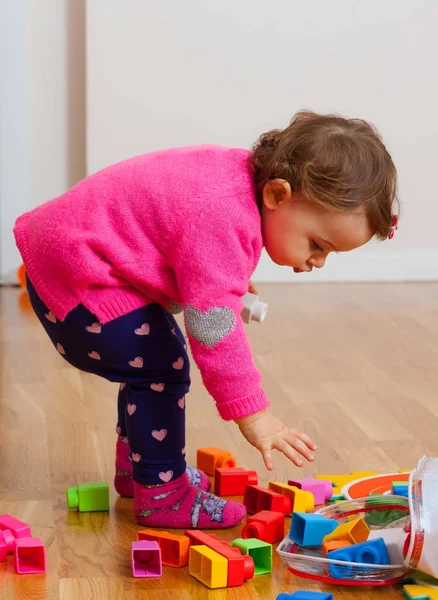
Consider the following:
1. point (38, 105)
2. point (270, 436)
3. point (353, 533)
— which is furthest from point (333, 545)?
point (38, 105)

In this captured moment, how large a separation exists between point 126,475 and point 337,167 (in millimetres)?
517

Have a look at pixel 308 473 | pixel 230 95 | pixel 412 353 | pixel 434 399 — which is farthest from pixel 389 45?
pixel 308 473

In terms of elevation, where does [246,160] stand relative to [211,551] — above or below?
above

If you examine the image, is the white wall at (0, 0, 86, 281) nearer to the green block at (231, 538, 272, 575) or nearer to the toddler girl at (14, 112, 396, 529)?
the toddler girl at (14, 112, 396, 529)

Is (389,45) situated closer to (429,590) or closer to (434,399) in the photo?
(434,399)

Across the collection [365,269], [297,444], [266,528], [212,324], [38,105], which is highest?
[38,105]

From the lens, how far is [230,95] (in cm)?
279

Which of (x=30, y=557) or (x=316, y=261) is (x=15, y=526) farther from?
(x=316, y=261)

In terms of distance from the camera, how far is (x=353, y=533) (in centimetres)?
106

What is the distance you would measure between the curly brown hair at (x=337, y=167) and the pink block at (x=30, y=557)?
0.47 m

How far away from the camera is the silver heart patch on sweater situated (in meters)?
1.04

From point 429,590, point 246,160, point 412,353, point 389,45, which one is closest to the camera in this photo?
point 429,590

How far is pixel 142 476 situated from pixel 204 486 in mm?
139

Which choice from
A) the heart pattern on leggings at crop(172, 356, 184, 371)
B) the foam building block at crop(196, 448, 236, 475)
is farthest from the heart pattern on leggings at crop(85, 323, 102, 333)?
the foam building block at crop(196, 448, 236, 475)
